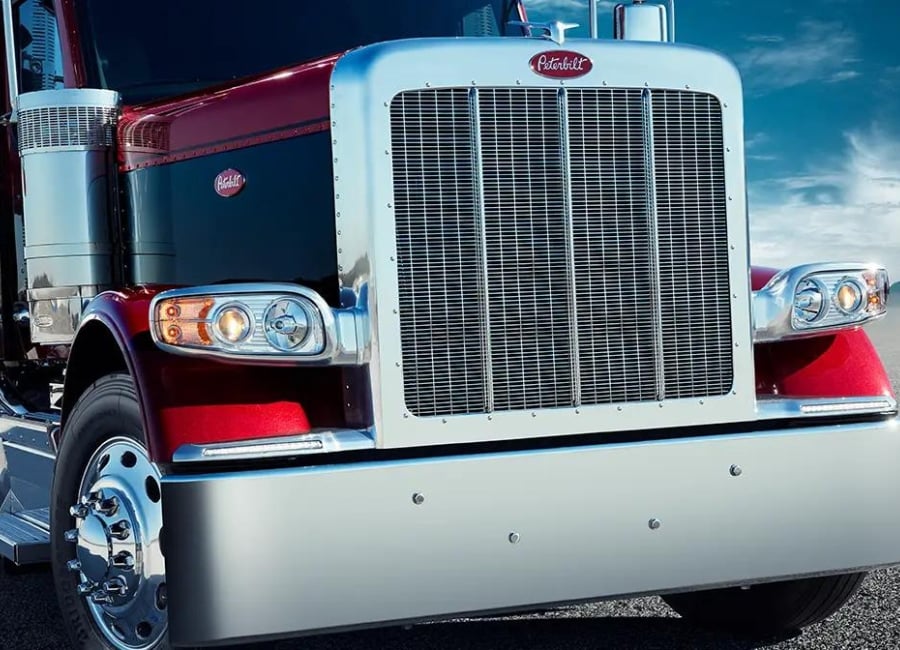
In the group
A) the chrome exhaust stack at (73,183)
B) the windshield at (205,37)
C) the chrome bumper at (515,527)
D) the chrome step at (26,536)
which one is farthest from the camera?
the windshield at (205,37)

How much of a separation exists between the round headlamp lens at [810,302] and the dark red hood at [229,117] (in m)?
1.52

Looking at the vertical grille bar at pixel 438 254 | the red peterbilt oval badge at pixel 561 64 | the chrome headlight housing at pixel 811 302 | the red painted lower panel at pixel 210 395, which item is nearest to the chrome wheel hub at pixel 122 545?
the red painted lower panel at pixel 210 395

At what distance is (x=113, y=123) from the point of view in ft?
16.9

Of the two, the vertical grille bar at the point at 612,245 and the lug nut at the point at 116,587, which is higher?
the vertical grille bar at the point at 612,245

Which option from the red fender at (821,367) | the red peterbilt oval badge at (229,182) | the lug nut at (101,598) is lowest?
the lug nut at (101,598)

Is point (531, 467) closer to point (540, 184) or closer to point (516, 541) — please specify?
point (516, 541)

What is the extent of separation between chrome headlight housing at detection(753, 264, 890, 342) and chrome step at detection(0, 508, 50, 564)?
8.33 feet

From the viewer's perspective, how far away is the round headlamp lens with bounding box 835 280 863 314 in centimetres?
432

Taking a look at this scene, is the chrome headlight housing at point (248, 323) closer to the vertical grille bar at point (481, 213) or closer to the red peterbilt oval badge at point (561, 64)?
the vertical grille bar at point (481, 213)

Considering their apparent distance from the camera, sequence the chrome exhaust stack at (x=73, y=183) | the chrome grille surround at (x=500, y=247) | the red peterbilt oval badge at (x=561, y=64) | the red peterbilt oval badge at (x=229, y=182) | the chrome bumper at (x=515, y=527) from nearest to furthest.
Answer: the chrome bumper at (x=515, y=527)
the chrome grille surround at (x=500, y=247)
the red peterbilt oval badge at (x=561, y=64)
the red peterbilt oval badge at (x=229, y=182)
the chrome exhaust stack at (x=73, y=183)

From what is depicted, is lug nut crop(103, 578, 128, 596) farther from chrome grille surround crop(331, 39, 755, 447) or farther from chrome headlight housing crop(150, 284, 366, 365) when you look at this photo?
chrome grille surround crop(331, 39, 755, 447)

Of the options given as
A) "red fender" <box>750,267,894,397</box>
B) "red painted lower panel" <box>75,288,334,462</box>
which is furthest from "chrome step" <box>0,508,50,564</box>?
"red fender" <box>750,267,894,397</box>

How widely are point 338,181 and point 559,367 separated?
81cm

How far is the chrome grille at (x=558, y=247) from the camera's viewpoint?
3.90 metres
